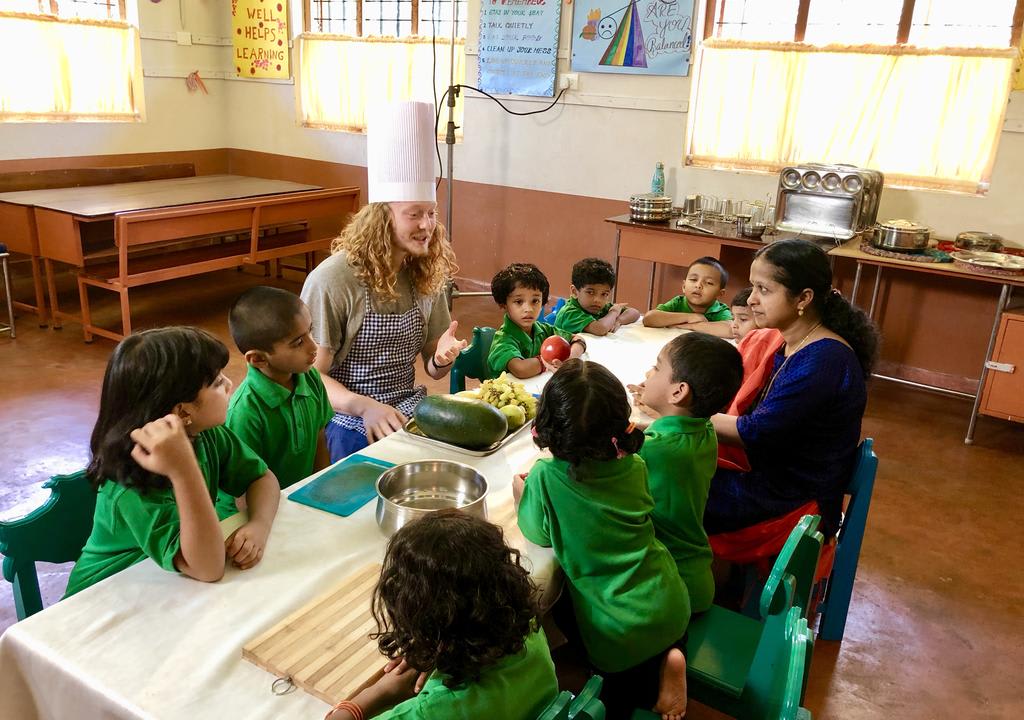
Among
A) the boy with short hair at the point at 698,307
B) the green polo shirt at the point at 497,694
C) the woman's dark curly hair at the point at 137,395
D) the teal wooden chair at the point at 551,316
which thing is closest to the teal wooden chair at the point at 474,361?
the teal wooden chair at the point at 551,316

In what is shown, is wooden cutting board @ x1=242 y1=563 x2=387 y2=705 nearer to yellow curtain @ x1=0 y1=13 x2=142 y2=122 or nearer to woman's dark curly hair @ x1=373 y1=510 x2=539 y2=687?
woman's dark curly hair @ x1=373 y1=510 x2=539 y2=687

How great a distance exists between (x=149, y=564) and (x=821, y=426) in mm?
1604

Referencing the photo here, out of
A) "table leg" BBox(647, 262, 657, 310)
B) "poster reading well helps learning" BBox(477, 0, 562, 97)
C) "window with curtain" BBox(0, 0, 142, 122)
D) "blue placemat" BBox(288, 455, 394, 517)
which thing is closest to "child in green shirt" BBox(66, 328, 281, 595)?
"blue placemat" BBox(288, 455, 394, 517)

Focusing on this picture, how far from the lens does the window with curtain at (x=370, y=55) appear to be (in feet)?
19.5

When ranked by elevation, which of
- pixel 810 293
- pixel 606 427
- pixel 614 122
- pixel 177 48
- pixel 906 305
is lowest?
pixel 906 305

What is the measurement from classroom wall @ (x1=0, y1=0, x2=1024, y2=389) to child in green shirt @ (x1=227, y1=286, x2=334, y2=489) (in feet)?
12.7

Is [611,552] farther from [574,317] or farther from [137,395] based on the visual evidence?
[574,317]

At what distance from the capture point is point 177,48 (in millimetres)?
6574

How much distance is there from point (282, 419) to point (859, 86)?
414 centimetres

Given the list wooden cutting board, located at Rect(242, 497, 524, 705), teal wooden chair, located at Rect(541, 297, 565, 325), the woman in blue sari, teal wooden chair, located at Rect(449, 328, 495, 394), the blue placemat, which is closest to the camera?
wooden cutting board, located at Rect(242, 497, 524, 705)

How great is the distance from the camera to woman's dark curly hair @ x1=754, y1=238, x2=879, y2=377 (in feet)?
6.88

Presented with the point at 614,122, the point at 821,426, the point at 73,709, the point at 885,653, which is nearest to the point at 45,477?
the point at 73,709

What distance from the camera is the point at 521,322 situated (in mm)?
2773

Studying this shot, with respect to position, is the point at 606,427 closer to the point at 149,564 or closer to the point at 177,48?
the point at 149,564
